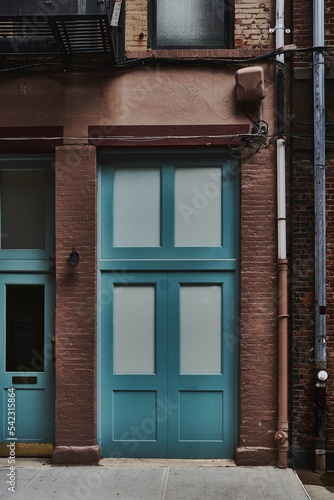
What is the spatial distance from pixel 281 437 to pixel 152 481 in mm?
1644

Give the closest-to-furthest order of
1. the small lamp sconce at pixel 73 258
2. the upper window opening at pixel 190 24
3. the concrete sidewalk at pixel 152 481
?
the concrete sidewalk at pixel 152 481, the small lamp sconce at pixel 73 258, the upper window opening at pixel 190 24

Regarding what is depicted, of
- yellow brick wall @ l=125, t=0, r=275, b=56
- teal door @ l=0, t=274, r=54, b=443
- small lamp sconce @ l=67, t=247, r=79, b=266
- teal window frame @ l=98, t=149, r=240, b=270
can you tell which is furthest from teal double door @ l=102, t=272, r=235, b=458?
yellow brick wall @ l=125, t=0, r=275, b=56

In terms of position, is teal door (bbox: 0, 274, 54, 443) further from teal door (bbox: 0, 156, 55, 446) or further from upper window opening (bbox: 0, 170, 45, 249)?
upper window opening (bbox: 0, 170, 45, 249)

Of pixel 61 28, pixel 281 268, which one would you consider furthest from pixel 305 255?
pixel 61 28

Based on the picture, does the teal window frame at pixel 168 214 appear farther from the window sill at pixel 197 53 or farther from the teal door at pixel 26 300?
the window sill at pixel 197 53

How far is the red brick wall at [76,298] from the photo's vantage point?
20.1ft

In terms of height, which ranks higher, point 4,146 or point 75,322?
point 4,146

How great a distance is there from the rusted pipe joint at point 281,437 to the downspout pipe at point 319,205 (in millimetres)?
372

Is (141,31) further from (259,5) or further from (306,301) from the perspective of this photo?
(306,301)

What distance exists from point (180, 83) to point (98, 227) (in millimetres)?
2144

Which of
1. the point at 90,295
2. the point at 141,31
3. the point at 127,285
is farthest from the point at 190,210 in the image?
the point at 141,31

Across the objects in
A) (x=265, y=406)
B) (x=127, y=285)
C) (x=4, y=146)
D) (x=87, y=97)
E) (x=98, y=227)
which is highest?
(x=87, y=97)

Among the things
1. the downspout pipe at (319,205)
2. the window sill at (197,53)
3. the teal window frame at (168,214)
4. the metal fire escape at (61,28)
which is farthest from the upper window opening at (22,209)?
the downspout pipe at (319,205)

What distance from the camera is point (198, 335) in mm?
6348
